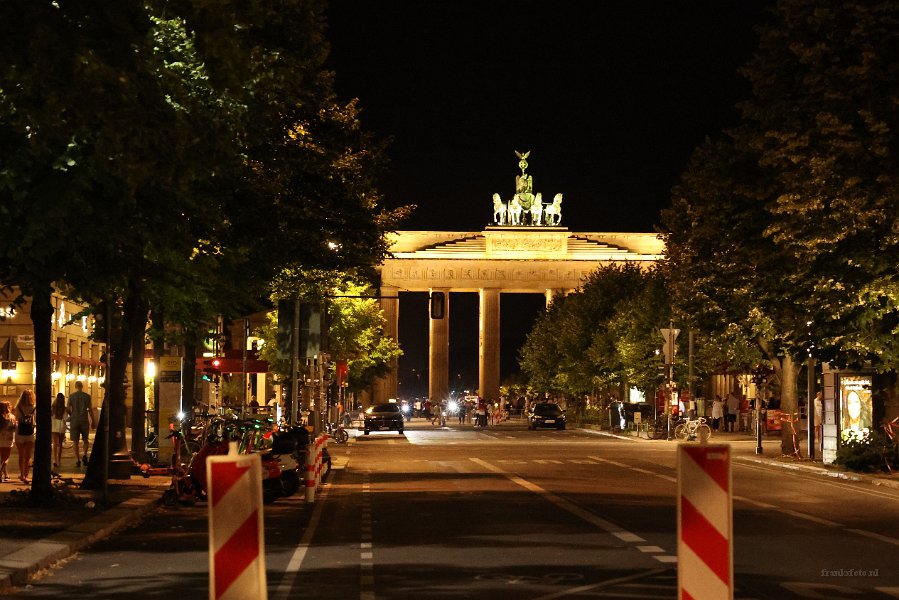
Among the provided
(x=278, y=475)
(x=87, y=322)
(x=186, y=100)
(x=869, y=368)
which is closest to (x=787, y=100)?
(x=869, y=368)

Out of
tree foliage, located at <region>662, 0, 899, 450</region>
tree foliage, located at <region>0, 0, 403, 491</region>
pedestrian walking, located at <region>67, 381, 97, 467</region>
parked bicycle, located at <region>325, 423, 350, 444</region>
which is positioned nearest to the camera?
tree foliage, located at <region>0, 0, 403, 491</region>

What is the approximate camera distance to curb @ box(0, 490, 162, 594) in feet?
47.1

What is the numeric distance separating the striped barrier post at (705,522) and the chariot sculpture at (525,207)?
12638 centimetres

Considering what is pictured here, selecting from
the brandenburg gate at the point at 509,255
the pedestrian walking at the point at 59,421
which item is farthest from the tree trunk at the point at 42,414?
the brandenburg gate at the point at 509,255

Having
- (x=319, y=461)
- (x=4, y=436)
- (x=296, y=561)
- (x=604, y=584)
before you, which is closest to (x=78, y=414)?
(x=4, y=436)

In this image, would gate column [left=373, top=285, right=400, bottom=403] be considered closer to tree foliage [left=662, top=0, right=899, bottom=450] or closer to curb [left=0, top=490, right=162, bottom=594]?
tree foliage [left=662, top=0, right=899, bottom=450]

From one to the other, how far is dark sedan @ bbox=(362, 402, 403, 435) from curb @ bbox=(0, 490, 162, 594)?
43.2m

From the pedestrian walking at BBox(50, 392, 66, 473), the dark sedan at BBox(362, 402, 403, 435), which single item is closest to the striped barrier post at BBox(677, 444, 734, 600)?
the pedestrian walking at BBox(50, 392, 66, 473)

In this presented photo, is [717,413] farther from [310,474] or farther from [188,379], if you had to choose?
[310,474]

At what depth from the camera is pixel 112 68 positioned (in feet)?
45.2

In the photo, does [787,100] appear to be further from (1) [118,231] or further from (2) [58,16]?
(2) [58,16]

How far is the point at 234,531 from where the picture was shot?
7.80 m

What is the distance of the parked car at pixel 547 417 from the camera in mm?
80688

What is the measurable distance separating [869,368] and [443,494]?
13181 millimetres
